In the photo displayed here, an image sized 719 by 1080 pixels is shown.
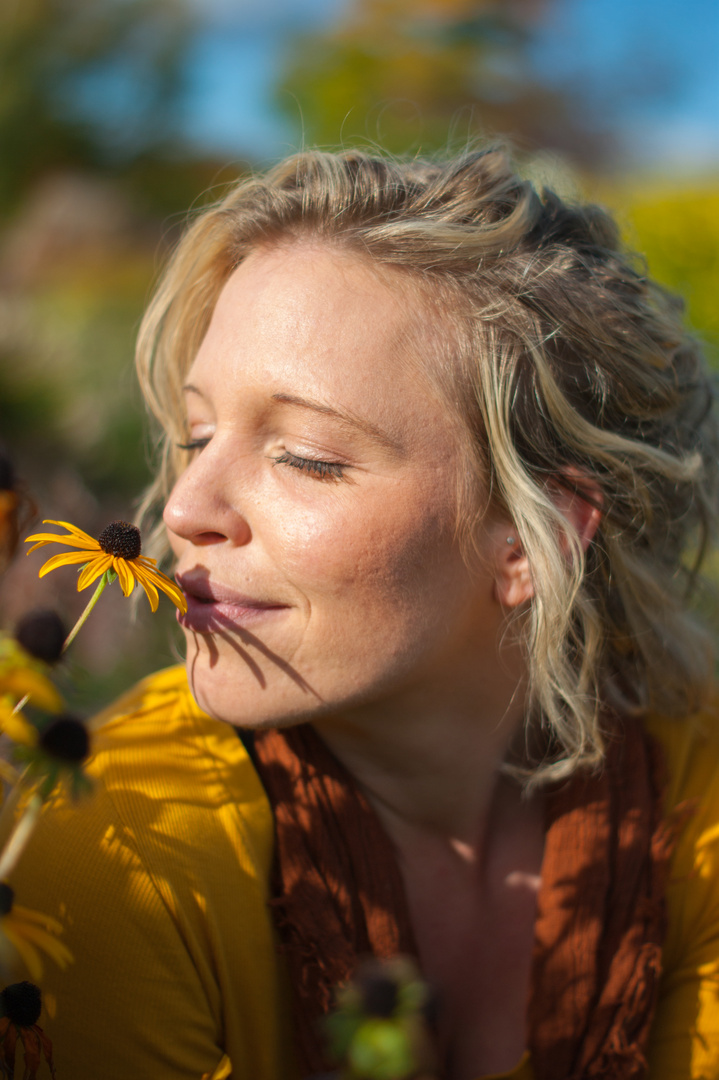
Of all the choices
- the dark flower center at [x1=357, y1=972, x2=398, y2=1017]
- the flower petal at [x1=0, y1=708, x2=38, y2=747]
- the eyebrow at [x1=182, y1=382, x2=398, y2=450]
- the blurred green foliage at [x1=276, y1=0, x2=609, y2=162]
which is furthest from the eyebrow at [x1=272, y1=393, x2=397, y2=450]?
the blurred green foliage at [x1=276, y1=0, x2=609, y2=162]

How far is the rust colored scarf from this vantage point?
1697 millimetres

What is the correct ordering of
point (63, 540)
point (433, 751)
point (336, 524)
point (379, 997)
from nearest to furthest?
point (379, 997), point (63, 540), point (336, 524), point (433, 751)

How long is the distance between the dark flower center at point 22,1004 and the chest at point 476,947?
1.02m

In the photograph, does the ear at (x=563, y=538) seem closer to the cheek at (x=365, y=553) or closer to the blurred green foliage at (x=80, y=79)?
the cheek at (x=365, y=553)

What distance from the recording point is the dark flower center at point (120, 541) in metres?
1.28

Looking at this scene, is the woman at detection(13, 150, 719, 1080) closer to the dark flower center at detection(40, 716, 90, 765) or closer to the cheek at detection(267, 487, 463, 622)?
the cheek at detection(267, 487, 463, 622)

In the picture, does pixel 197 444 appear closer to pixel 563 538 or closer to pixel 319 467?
pixel 319 467

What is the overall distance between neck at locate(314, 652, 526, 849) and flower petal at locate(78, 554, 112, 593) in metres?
0.76

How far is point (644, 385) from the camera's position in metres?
1.97

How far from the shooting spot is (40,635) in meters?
0.94

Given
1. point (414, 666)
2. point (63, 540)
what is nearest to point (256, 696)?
point (414, 666)

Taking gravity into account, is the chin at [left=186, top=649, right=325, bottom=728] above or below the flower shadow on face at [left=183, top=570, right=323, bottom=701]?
below

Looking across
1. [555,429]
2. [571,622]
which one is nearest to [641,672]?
[571,622]

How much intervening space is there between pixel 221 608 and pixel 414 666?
0.41m
